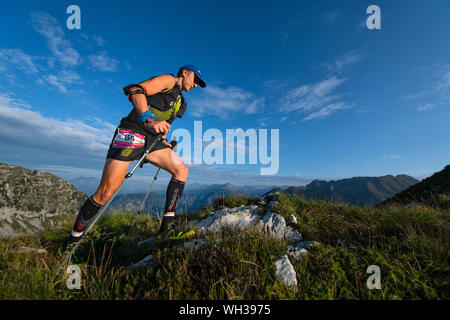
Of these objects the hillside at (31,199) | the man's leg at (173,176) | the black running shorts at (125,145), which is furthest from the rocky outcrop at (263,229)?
the hillside at (31,199)

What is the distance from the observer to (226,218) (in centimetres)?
464

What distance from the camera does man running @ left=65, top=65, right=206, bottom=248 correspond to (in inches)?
139

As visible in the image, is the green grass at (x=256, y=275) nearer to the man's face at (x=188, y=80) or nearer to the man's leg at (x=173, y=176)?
the man's leg at (x=173, y=176)

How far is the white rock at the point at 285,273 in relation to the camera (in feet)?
6.76

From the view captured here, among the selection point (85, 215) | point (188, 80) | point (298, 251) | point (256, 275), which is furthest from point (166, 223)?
point (188, 80)

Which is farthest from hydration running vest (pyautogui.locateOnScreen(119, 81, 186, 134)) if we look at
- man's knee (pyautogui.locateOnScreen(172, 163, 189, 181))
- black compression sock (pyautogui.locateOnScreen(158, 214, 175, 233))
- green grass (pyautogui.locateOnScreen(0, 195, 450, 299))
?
green grass (pyautogui.locateOnScreen(0, 195, 450, 299))

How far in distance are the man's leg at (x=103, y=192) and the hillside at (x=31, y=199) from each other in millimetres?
6646

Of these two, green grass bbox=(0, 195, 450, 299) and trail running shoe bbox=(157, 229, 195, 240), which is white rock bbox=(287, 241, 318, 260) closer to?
green grass bbox=(0, 195, 450, 299)

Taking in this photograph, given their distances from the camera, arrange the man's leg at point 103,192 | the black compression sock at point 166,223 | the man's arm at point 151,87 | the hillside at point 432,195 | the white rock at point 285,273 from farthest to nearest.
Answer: the hillside at point 432,195
the black compression sock at point 166,223
the man's leg at point 103,192
the man's arm at point 151,87
the white rock at point 285,273

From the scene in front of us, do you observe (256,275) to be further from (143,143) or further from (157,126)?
(143,143)

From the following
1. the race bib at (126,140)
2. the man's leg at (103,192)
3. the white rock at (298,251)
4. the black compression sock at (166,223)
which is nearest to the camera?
the white rock at (298,251)

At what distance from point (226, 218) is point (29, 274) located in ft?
11.7
